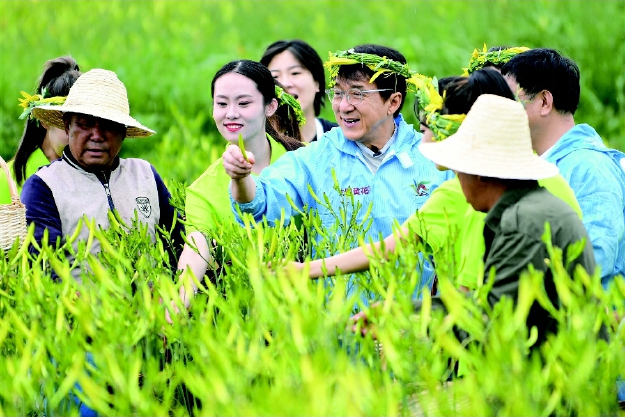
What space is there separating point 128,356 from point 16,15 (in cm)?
1143

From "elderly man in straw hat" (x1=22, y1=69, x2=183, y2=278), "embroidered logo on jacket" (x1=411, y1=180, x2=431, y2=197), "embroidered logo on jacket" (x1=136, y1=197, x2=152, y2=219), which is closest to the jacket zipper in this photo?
"elderly man in straw hat" (x1=22, y1=69, x2=183, y2=278)

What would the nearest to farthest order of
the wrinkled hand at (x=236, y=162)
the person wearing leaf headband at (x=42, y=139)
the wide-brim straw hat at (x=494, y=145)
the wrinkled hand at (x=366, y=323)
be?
the wrinkled hand at (x=366, y=323)
the wide-brim straw hat at (x=494, y=145)
the wrinkled hand at (x=236, y=162)
the person wearing leaf headband at (x=42, y=139)

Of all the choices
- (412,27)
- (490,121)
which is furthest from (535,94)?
(412,27)

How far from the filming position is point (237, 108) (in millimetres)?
4840

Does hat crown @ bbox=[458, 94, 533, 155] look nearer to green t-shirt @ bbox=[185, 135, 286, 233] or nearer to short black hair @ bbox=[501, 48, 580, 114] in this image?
short black hair @ bbox=[501, 48, 580, 114]

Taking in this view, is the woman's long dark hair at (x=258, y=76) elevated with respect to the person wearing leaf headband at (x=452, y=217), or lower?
elevated

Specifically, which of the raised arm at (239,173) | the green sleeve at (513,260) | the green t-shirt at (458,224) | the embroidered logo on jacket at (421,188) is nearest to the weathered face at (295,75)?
the embroidered logo on jacket at (421,188)

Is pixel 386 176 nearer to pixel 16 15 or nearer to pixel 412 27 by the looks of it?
pixel 412 27

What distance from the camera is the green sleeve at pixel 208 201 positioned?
4453 mm

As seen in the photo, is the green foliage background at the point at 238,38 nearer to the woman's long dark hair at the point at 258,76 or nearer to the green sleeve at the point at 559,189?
the woman's long dark hair at the point at 258,76

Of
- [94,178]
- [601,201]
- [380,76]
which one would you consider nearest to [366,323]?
[601,201]

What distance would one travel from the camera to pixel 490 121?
125 inches

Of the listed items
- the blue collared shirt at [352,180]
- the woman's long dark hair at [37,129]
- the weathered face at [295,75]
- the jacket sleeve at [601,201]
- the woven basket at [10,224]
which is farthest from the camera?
the weathered face at [295,75]

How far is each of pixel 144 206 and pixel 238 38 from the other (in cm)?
799
